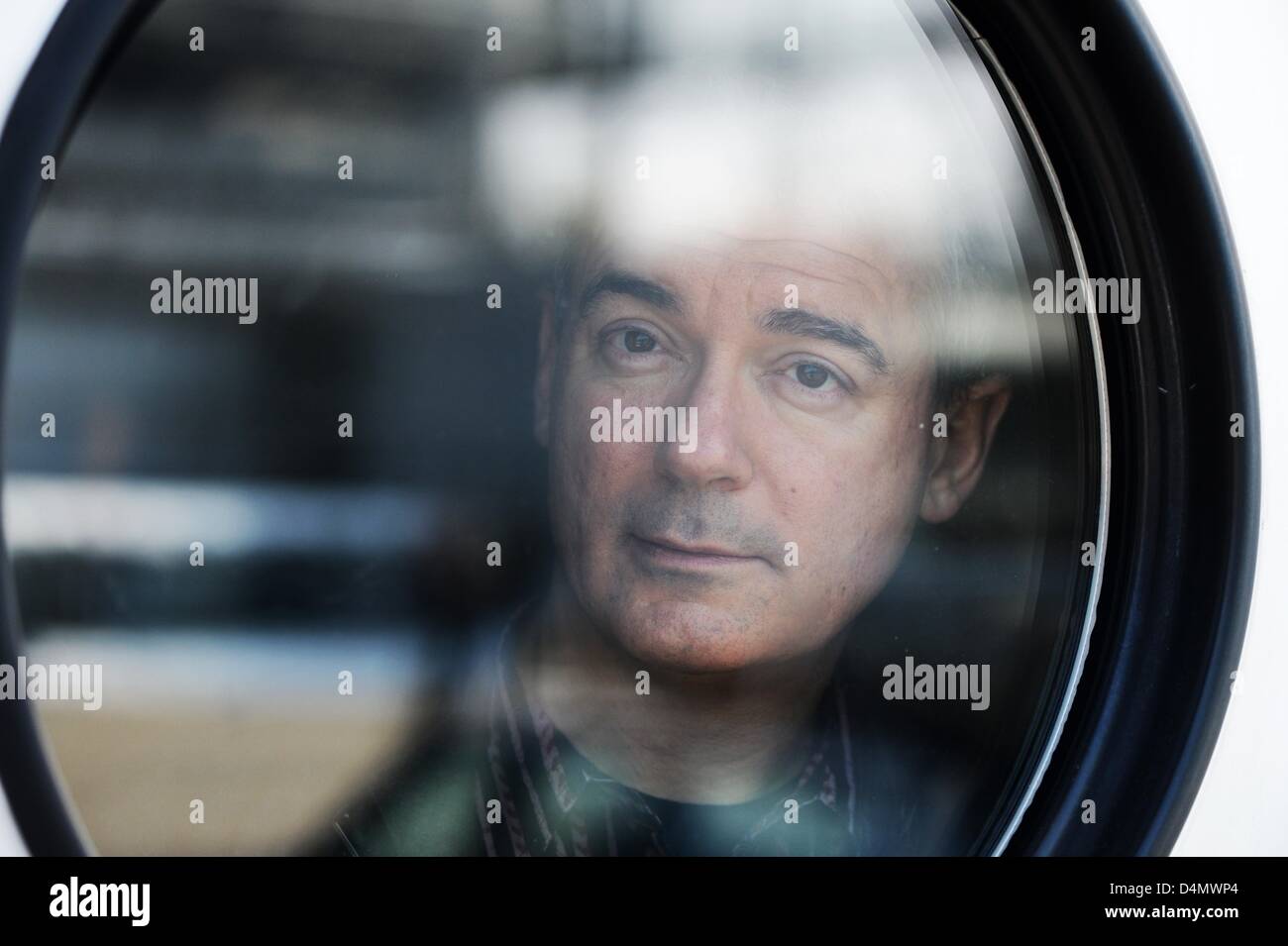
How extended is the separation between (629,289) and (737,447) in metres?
0.16

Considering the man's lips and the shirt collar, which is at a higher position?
the man's lips

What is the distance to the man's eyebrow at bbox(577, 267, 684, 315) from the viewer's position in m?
0.90

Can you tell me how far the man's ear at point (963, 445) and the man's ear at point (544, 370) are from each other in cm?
32

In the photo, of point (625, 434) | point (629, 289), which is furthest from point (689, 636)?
point (629, 289)

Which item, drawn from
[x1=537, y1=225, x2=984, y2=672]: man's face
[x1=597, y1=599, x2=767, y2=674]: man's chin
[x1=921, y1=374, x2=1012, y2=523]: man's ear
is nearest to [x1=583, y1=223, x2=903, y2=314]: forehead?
[x1=537, y1=225, x2=984, y2=672]: man's face

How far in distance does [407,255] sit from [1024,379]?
53 centimetres

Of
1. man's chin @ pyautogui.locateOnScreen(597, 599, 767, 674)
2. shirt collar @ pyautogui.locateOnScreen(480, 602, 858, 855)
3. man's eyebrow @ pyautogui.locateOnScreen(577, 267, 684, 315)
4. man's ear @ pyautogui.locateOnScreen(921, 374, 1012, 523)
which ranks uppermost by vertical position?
man's eyebrow @ pyautogui.locateOnScreen(577, 267, 684, 315)

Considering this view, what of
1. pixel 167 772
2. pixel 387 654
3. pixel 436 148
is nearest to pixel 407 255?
pixel 436 148

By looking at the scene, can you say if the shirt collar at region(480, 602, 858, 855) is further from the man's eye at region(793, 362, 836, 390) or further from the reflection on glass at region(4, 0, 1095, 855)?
the man's eye at region(793, 362, 836, 390)

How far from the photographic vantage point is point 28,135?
0.72 m

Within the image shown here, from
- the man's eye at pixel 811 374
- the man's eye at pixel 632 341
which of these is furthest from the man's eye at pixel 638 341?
the man's eye at pixel 811 374

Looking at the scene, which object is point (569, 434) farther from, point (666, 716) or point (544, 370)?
point (666, 716)

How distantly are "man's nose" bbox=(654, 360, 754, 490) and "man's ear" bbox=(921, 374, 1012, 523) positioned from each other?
0.58 feet

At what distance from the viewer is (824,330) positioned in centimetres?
89
